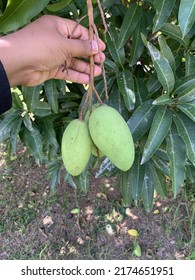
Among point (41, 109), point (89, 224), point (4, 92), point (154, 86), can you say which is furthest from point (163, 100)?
point (89, 224)

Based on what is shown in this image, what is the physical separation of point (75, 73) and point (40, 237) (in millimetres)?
1224

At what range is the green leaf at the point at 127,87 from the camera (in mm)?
1102

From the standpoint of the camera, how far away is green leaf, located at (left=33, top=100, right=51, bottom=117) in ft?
4.51

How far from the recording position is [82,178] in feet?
5.49

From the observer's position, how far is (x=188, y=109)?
1013 millimetres

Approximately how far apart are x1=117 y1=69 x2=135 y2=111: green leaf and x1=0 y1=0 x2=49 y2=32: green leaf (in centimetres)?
34

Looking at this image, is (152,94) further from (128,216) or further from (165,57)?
(128,216)

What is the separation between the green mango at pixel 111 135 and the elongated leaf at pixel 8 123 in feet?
2.11

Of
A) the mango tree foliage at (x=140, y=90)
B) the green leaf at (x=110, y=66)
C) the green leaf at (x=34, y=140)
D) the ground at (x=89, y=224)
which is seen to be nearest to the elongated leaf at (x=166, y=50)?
the mango tree foliage at (x=140, y=90)

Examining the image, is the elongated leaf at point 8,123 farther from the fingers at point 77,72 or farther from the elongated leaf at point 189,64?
the elongated leaf at point 189,64

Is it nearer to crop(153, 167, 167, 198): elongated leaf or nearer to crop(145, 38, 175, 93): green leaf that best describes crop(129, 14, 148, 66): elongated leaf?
crop(145, 38, 175, 93): green leaf

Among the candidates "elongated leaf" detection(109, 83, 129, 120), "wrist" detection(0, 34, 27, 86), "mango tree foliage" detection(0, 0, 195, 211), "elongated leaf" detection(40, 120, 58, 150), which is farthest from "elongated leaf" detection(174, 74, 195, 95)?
"elongated leaf" detection(40, 120, 58, 150)

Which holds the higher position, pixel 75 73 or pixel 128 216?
pixel 75 73

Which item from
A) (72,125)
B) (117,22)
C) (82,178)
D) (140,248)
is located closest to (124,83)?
(117,22)
